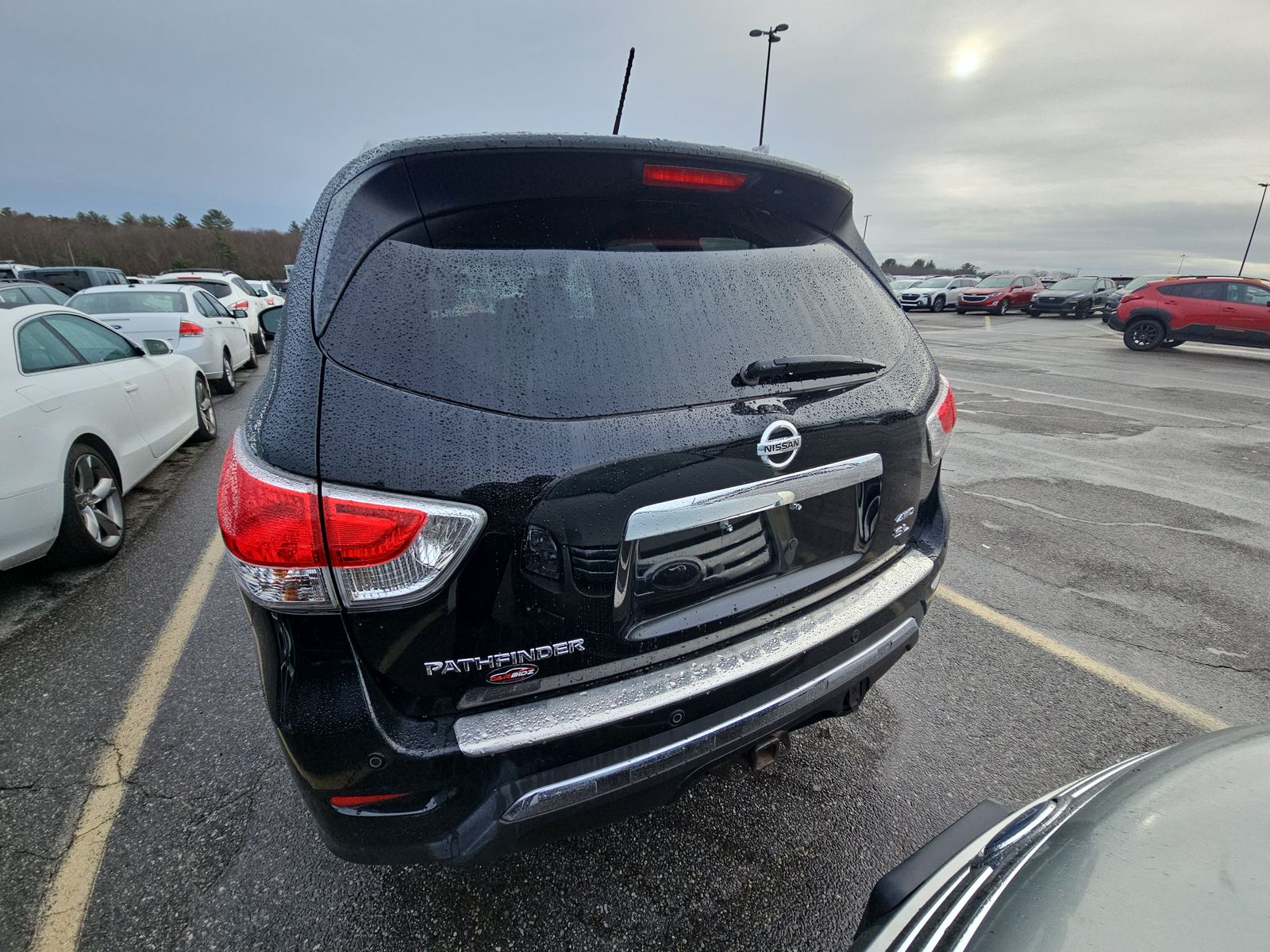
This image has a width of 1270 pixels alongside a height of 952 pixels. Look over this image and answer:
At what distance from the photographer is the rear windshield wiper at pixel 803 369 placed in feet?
5.04

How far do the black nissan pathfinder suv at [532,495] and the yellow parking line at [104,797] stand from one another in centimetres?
101

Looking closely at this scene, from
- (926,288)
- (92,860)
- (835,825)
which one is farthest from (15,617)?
(926,288)

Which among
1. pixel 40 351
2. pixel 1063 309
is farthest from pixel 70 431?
pixel 1063 309

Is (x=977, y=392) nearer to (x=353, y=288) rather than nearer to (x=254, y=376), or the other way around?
(x=353, y=288)

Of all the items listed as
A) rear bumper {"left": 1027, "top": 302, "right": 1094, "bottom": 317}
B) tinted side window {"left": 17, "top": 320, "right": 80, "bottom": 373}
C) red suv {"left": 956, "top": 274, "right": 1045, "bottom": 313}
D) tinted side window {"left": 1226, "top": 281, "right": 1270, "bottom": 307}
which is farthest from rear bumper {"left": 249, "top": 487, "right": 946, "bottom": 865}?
rear bumper {"left": 1027, "top": 302, "right": 1094, "bottom": 317}

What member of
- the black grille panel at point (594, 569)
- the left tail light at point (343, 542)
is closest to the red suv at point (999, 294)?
the black grille panel at point (594, 569)

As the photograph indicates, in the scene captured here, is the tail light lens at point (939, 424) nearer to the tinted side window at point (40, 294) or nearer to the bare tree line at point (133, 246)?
the tinted side window at point (40, 294)

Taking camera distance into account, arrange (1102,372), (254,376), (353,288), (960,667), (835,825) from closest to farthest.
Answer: (353,288), (835,825), (960,667), (254,376), (1102,372)

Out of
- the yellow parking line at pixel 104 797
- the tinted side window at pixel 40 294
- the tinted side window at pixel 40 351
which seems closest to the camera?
the yellow parking line at pixel 104 797

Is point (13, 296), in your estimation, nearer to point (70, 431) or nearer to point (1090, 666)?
point (70, 431)

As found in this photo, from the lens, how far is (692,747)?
1431mm

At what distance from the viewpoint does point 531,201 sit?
1.45 m

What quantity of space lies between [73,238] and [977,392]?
70.7m

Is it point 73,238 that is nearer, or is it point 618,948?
point 618,948
